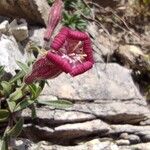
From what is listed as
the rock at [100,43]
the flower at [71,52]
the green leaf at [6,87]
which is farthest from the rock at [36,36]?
the flower at [71,52]

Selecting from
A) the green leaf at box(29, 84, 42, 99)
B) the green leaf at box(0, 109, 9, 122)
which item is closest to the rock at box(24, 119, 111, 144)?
the green leaf at box(0, 109, 9, 122)

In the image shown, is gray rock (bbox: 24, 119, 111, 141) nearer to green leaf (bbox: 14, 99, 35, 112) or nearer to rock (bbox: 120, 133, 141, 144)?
rock (bbox: 120, 133, 141, 144)

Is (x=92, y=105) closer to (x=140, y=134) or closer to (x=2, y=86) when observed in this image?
(x=140, y=134)

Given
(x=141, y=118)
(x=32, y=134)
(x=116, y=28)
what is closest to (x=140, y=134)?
(x=141, y=118)

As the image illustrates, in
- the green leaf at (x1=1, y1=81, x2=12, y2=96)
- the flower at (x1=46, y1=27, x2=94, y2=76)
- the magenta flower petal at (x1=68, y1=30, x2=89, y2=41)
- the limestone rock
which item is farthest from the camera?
the limestone rock

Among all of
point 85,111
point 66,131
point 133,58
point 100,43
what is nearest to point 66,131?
point 66,131
